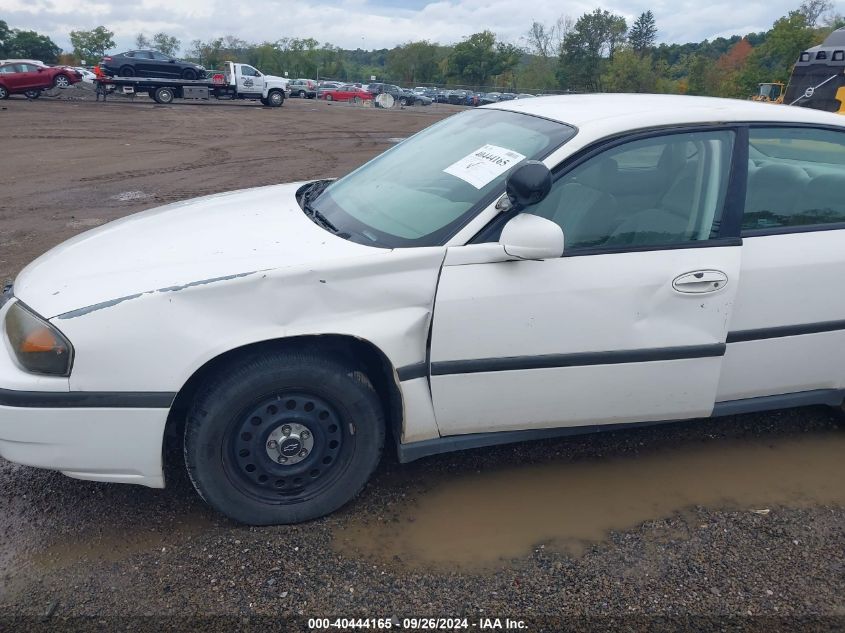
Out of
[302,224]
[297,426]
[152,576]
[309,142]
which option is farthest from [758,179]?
[309,142]

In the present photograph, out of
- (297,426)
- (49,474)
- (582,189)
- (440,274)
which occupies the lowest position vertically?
(49,474)

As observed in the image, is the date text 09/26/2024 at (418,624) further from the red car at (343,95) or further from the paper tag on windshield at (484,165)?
the red car at (343,95)

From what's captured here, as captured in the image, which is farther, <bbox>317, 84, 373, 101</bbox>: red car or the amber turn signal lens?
<bbox>317, 84, 373, 101</bbox>: red car

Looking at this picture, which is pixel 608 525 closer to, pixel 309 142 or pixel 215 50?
pixel 309 142

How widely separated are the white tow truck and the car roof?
1112 inches

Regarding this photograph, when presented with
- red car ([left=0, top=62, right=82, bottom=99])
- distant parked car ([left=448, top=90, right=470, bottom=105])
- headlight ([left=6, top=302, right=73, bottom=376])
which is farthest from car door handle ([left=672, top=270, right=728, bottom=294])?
distant parked car ([left=448, top=90, right=470, bottom=105])

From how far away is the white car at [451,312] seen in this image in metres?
2.35

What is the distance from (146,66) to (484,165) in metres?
30.4

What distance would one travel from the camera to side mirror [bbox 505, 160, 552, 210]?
251 centimetres

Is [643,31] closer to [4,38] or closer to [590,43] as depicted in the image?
[590,43]

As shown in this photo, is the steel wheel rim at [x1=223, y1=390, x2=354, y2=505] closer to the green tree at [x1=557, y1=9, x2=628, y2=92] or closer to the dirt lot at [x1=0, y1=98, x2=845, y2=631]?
the dirt lot at [x1=0, y1=98, x2=845, y2=631]

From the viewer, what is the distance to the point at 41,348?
232cm

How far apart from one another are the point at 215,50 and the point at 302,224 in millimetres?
96558

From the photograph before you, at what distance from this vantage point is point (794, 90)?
13.5 meters
